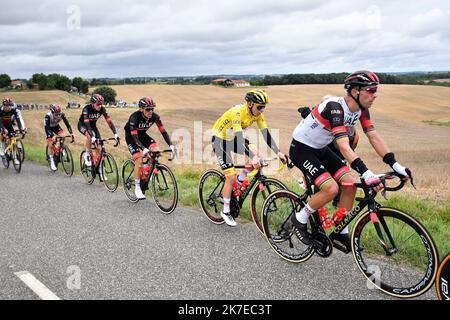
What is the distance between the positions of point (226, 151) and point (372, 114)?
54.0 meters

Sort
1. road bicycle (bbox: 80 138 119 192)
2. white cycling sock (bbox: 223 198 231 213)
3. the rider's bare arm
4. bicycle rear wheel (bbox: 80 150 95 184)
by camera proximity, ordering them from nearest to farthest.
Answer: the rider's bare arm, white cycling sock (bbox: 223 198 231 213), road bicycle (bbox: 80 138 119 192), bicycle rear wheel (bbox: 80 150 95 184)

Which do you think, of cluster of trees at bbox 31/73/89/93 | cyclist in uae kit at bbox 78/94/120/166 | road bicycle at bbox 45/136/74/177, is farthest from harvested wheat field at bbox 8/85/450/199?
cluster of trees at bbox 31/73/89/93

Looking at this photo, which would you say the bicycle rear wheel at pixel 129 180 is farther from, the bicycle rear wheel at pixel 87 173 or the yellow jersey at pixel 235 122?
the yellow jersey at pixel 235 122

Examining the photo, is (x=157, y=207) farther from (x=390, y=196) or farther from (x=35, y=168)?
(x=35, y=168)

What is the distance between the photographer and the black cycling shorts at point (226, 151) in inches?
247

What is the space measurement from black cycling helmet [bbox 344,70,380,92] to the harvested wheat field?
606 centimetres

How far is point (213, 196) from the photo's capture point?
6.84 meters

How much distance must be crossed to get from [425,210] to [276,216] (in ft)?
12.4

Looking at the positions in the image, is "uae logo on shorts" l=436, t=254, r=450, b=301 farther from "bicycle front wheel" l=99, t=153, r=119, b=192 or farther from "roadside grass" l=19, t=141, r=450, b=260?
"bicycle front wheel" l=99, t=153, r=119, b=192

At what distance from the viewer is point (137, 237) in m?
5.97

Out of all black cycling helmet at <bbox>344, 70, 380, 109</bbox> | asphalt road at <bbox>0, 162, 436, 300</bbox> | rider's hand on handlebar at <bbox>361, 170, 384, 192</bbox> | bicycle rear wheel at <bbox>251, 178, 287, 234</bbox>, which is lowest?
asphalt road at <bbox>0, 162, 436, 300</bbox>

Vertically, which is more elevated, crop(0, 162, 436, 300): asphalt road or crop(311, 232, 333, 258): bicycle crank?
crop(311, 232, 333, 258): bicycle crank

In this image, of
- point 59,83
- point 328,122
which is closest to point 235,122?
point 328,122

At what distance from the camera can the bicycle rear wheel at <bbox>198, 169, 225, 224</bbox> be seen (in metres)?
6.72
